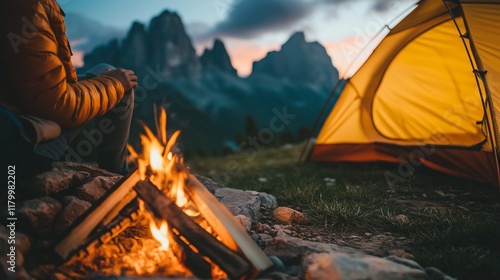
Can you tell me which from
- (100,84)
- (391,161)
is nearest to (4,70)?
(100,84)

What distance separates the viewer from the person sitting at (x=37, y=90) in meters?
1.92

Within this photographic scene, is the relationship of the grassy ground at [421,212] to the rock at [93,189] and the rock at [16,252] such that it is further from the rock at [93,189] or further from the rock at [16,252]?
the rock at [16,252]

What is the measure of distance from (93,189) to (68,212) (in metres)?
0.37

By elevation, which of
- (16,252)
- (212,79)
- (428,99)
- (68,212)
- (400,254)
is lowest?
(400,254)

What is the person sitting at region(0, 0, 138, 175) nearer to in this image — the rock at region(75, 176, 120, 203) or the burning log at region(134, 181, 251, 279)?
the rock at region(75, 176, 120, 203)

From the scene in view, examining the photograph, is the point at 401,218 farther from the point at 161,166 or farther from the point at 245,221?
the point at 161,166

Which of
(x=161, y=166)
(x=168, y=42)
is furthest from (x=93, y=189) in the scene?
(x=168, y=42)

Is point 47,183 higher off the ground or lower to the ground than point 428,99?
lower

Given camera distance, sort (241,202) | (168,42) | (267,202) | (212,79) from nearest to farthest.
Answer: (241,202)
(267,202)
(168,42)
(212,79)

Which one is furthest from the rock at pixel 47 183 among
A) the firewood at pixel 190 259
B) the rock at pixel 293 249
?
the rock at pixel 293 249

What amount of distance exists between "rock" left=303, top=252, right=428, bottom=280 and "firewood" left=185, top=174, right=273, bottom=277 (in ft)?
1.03

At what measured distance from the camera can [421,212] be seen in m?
3.45

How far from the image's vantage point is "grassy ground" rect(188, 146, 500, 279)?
217 cm

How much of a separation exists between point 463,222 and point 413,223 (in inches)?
16.5
